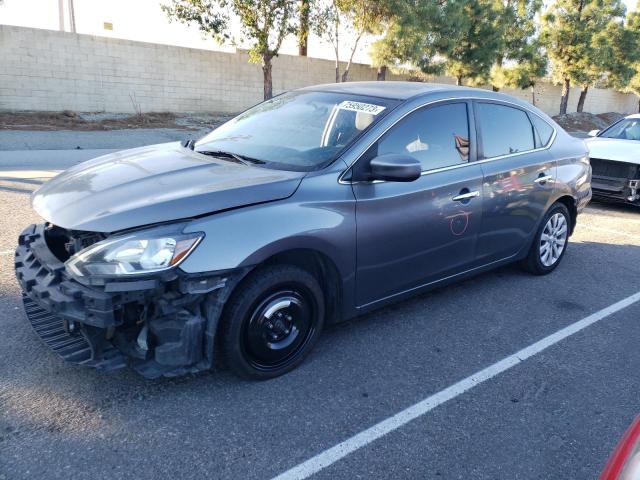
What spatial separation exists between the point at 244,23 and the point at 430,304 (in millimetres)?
14449

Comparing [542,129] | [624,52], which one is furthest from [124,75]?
[624,52]

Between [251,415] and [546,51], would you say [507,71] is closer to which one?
[546,51]

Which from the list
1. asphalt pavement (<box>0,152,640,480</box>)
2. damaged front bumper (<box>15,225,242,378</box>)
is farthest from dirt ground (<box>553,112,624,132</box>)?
damaged front bumper (<box>15,225,242,378</box>)

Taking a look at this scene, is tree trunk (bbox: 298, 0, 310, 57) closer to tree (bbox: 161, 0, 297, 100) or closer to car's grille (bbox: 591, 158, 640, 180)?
tree (bbox: 161, 0, 297, 100)

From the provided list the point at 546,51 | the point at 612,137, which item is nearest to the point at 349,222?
the point at 612,137

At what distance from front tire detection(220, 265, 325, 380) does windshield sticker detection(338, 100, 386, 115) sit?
49.7 inches

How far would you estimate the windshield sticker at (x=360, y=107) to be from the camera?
143 inches

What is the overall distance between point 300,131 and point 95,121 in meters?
15.0

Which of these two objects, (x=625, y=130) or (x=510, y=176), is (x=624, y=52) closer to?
(x=625, y=130)

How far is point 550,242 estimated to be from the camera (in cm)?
520

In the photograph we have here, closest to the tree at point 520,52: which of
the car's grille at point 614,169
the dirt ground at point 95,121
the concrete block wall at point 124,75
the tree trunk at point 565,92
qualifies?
the tree trunk at point 565,92

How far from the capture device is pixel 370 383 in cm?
320

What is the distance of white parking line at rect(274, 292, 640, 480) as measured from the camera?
2.49 metres

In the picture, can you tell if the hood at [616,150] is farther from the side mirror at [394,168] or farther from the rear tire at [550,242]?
the side mirror at [394,168]
